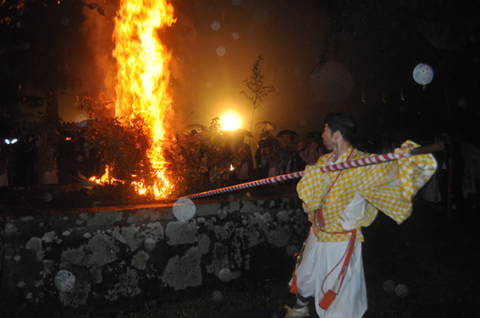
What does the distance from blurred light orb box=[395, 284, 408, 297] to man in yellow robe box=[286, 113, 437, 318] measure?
168 centimetres

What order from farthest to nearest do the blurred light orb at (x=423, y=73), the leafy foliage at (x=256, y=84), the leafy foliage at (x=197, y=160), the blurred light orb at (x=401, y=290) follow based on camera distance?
1. the leafy foliage at (x=256, y=84)
2. the blurred light orb at (x=423, y=73)
3. the leafy foliage at (x=197, y=160)
4. the blurred light orb at (x=401, y=290)

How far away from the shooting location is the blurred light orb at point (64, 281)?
3.66m

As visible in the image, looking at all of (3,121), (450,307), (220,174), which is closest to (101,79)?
(3,121)

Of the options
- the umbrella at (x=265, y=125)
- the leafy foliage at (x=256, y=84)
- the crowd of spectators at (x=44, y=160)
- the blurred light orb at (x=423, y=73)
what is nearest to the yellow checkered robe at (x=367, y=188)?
the crowd of spectators at (x=44, y=160)

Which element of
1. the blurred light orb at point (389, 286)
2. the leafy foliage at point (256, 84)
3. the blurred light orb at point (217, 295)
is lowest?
the blurred light orb at point (389, 286)

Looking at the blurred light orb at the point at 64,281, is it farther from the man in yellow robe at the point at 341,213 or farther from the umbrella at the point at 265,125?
the umbrella at the point at 265,125

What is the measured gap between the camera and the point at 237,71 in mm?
20531

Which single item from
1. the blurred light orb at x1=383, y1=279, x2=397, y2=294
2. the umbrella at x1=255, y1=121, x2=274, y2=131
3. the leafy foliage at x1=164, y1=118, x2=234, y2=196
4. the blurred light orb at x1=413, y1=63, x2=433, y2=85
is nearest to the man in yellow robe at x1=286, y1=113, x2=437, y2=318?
the blurred light orb at x1=383, y1=279, x2=397, y2=294

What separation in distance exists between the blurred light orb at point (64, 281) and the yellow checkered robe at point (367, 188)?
2.68 metres

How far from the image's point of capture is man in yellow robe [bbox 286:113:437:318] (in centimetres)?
322

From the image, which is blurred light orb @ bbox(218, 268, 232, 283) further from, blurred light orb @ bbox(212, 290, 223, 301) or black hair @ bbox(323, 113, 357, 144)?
black hair @ bbox(323, 113, 357, 144)

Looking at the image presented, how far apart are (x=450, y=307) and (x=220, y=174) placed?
3.81m

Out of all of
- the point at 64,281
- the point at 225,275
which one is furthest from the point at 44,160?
the point at 225,275

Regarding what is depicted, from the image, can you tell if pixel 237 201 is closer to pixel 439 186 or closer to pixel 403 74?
pixel 439 186
